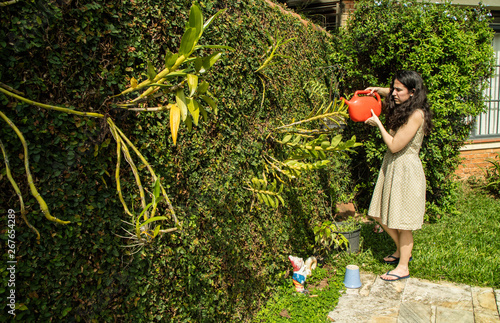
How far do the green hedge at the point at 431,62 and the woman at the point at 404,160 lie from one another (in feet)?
5.12

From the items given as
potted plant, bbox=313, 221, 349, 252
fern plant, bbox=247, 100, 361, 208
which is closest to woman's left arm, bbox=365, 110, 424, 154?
fern plant, bbox=247, 100, 361, 208

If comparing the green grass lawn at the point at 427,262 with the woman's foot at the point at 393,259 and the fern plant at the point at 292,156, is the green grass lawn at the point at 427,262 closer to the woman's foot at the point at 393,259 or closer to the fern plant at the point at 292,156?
the woman's foot at the point at 393,259

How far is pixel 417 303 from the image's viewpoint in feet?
9.91

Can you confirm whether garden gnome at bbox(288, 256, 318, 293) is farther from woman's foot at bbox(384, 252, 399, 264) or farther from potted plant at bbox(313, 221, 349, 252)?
woman's foot at bbox(384, 252, 399, 264)

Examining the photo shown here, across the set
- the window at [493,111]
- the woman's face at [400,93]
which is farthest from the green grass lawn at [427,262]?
the window at [493,111]

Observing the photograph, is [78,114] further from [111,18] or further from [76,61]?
[111,18]

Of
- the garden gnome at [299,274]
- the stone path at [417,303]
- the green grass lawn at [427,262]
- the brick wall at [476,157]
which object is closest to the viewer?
the stone path at [417,303]

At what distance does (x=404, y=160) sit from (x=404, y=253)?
0.89 meters

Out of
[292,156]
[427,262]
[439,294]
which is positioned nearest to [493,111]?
[427,262]

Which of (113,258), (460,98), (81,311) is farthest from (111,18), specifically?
(460,98)

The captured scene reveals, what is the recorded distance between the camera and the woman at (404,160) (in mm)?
3301

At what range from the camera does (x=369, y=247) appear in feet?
13.9

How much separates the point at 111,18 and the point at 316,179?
292 centimetres

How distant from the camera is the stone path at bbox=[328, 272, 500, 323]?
2795mm
